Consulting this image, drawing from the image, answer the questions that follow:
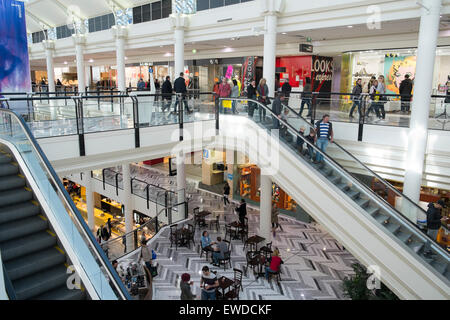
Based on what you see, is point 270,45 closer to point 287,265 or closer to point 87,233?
point 287,265

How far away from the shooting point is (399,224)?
6.95m

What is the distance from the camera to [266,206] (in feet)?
40.5

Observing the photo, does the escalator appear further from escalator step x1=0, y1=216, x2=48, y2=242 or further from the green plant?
escalator step x1=0, y1=216, x2=48, y2=242

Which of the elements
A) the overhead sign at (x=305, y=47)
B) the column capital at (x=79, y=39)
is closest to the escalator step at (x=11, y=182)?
the overhead sign at (x=305, y=47)

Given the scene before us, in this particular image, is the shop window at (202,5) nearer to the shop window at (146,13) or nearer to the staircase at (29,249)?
the shop window at (146,13)

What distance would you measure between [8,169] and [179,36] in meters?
9.59

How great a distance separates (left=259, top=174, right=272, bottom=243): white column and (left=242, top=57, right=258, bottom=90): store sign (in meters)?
6.74

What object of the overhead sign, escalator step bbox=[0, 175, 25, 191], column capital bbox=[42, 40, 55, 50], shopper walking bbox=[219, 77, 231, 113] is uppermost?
column capital bbox=[42, 40, 55, 50]

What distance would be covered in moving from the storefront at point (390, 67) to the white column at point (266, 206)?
7.39 meters

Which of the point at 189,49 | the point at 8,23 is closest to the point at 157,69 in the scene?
the point at 189,49

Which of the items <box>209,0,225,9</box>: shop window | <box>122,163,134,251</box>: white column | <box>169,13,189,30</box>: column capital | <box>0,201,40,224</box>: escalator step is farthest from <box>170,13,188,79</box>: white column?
<box>0,201,40,224</box>: escalator step

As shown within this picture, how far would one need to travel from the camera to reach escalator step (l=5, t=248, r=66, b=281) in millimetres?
4312

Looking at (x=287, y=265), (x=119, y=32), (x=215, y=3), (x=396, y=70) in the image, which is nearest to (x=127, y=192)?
(x=119, y=32)

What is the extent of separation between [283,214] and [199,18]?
938cm
